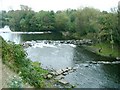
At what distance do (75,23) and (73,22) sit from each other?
62.3 inches

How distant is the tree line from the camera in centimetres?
1449

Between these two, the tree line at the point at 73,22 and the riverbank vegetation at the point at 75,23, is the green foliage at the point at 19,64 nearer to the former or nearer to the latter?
the riverbank vegetation at the point at 75,23

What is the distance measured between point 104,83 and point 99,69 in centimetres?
194

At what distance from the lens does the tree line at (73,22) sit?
570 inches

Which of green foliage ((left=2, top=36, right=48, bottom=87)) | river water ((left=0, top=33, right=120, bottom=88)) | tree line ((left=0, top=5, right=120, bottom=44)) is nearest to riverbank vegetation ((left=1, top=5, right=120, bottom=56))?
tree line ((left=0, top=5, right=120, bottom=44))

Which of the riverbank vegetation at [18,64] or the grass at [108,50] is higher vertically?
the riverbank vegetation at [18,64]

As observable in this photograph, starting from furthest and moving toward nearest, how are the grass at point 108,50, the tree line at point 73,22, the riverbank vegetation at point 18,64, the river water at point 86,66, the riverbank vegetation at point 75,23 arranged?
the tree line at point 73,22 → the riverbank vegetation at point 75,23 → the grass at point 108,50 → the river water at point 86,66 → the riverbank vegetation at point 18,64

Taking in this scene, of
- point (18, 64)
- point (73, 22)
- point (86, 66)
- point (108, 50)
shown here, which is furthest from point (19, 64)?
point (73, 22)

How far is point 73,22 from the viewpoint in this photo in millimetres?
22250

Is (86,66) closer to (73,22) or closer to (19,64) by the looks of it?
(19,64)

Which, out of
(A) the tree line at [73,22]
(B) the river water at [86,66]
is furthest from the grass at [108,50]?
(B) the river water at [86,66]

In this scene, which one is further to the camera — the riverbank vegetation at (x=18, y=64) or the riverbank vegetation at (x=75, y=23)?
the riverbank vegetation at (x=75, y=23)

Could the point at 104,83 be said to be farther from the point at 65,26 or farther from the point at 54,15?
the point at 54,15

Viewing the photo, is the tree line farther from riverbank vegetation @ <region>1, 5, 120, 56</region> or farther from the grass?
the grass
